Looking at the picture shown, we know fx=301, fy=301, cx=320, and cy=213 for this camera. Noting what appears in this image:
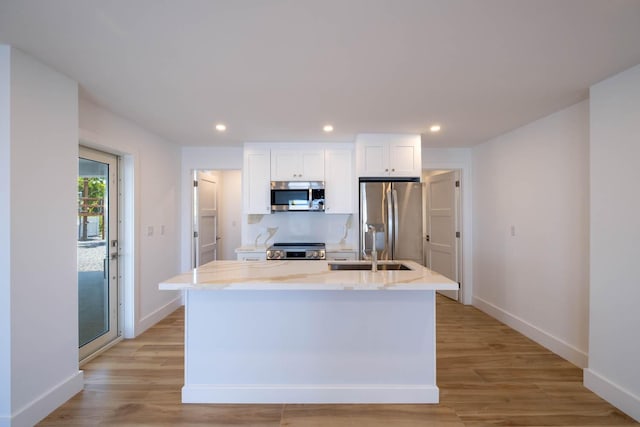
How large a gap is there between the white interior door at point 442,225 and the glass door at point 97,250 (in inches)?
175

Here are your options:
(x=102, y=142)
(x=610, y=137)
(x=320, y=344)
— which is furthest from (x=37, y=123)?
(x=610, y=137)

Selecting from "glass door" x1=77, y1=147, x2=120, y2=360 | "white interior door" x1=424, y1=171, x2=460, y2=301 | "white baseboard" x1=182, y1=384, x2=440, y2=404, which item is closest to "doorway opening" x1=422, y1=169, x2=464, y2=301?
Result: "white interior door" x1=424, y1=171, x2=460, y2=301

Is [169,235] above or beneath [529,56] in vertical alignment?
beneath

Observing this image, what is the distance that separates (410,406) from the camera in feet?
6.97

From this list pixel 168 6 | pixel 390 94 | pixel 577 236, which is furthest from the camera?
pixel 577 236

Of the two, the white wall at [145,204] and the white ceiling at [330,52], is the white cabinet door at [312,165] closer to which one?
the white ceiling at [330,52]

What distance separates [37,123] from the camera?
2.00m

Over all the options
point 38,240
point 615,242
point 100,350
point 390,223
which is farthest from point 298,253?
point 615,242

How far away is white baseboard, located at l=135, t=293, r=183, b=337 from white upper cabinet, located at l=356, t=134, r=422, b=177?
10.3 ft

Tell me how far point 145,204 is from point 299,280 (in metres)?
2.53

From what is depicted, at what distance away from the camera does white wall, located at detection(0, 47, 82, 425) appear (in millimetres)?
1835

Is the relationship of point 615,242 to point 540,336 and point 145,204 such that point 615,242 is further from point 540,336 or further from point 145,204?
point 145,204

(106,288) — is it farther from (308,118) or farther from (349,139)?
(349,139)

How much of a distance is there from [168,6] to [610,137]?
2.99 meters
